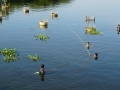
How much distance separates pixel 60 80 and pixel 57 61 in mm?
7588

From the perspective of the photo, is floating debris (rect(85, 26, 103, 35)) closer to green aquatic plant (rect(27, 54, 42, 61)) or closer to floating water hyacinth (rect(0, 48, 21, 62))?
green aquatic plant (rect(27, 54, 42, 61))

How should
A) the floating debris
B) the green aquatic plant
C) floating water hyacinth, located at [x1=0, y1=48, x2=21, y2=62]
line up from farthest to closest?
the floating debris < the green aquatic plant < floating water hyacinth, located at [x1=0, y1=48, x2=21, y2=62]

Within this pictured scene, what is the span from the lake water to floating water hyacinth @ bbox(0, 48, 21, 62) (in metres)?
0.92

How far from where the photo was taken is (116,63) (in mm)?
39688

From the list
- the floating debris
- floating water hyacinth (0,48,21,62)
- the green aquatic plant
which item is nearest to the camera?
floating water hyacinth (0,48,21,62)

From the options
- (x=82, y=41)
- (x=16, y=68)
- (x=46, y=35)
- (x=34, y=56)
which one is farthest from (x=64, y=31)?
(x=16, y=68)

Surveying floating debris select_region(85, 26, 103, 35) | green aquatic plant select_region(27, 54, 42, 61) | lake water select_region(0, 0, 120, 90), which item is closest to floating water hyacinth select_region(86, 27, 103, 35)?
floating debris select_region(85, 26, 103, 35)

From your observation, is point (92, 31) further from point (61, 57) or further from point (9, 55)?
point (9, 55)

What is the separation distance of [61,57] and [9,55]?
29.4 ft

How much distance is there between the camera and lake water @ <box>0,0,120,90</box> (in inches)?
1262

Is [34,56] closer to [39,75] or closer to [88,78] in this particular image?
[39,75]

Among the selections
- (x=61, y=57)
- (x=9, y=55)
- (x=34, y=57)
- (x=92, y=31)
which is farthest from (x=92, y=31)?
(x=9, y=55)

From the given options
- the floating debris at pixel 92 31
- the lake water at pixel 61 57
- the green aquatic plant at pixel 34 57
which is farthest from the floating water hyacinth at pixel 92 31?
the green aquatic plant at pixel 34 57

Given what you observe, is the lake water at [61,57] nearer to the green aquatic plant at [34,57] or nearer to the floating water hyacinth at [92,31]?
the green aquatic plant at [34,57]
